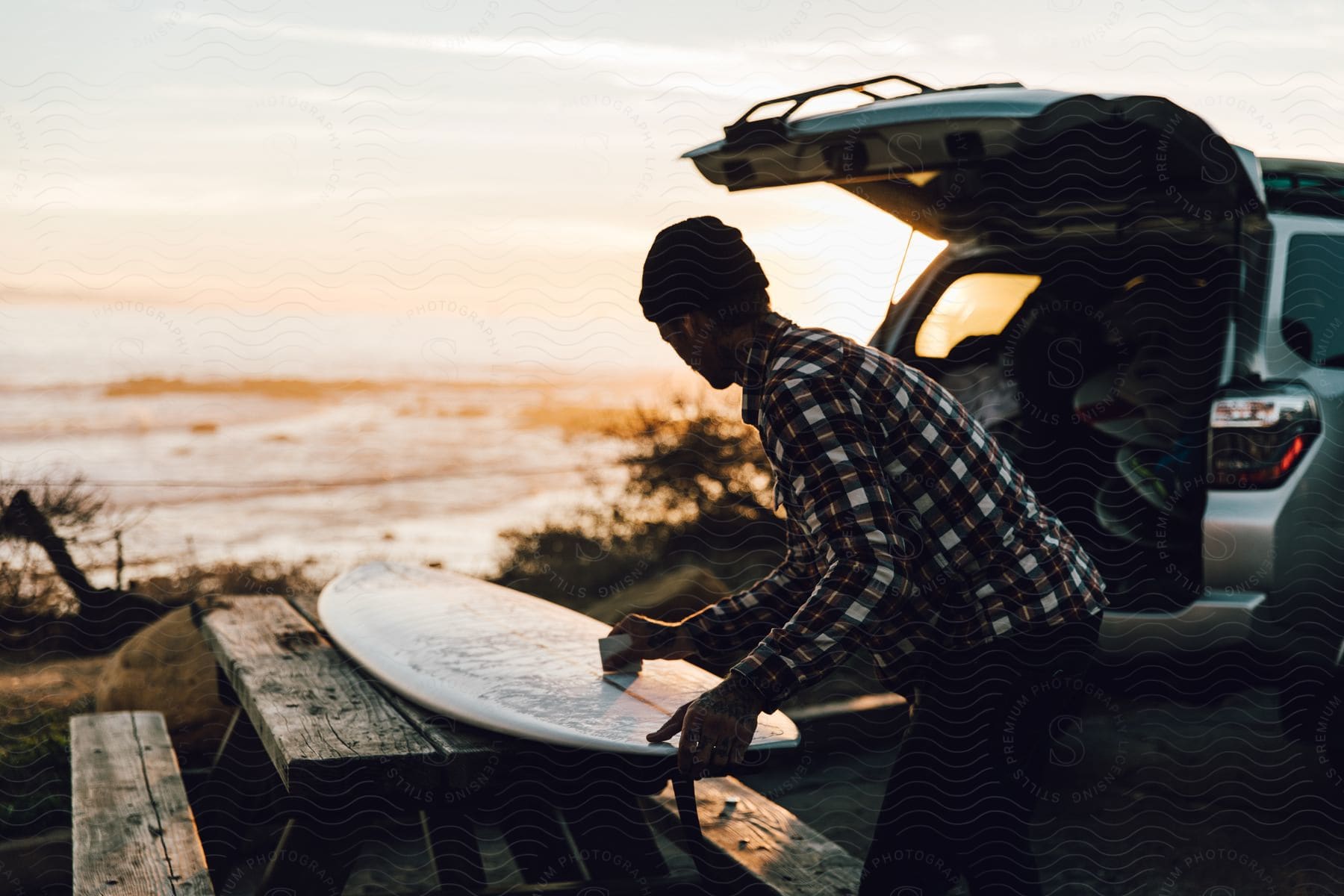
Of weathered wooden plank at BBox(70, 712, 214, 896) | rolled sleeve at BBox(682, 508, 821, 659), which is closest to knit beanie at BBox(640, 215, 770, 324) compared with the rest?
rolled sleeve at BBox(682, 508, 821, 659)

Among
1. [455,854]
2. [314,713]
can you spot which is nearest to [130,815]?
[314,713]

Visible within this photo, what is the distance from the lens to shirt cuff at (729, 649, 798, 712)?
1.57 meters

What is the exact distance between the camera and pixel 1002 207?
3199 mm

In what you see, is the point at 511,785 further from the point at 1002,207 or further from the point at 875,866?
the point at 1002,207

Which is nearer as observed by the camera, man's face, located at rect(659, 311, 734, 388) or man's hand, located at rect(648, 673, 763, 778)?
man's hand, located at rect(648, 673, 763, 778)

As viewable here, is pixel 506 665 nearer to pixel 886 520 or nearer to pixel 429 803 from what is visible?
pixel 429 803

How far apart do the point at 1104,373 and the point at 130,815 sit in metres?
2.84

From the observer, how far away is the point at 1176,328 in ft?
10.3

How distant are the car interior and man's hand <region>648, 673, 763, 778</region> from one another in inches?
62.4

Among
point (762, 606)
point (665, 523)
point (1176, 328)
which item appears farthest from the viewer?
point (665, 523)

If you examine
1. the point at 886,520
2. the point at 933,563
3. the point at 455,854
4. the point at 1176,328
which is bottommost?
the point at 455,854

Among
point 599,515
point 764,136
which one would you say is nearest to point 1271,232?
point 764,136

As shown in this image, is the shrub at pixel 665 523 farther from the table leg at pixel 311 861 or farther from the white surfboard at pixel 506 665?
the table leg at pixel 311 861

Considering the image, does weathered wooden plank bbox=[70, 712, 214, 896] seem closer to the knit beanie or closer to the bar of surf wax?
the bar of surf wax
